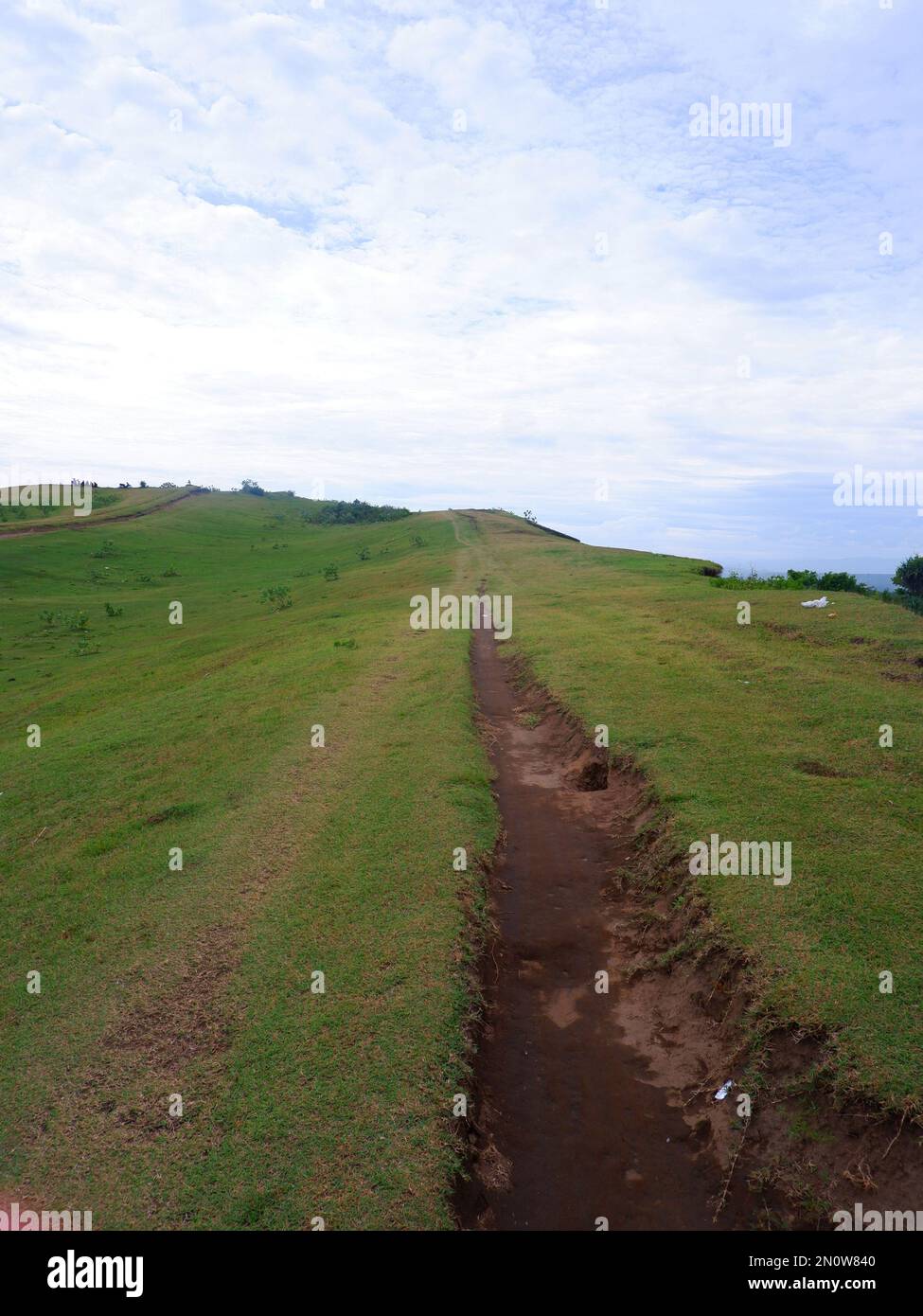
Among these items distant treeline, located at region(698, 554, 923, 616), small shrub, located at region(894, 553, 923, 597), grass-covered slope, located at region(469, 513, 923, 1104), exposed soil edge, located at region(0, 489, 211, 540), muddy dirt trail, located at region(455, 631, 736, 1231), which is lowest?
muddy dirt trail, located at region(455, 631, 736, 1231)

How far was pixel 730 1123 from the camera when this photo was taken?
23.7ft

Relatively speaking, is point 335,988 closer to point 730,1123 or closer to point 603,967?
point 603,967

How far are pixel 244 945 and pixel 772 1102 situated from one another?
6.49 metres

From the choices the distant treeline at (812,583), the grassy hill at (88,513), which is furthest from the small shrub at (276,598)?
the grassy hill at (88,513)

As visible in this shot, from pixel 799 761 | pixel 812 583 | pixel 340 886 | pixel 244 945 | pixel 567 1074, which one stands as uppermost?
pixel 812 583

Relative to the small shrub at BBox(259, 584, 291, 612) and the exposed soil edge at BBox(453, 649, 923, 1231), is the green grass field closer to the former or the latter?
the exposed soil edge at BBox(453, 649, 923, 1231)

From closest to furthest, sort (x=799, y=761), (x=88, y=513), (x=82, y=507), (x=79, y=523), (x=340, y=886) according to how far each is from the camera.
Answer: (x=340, y=886), (x=799, y=761), (x=79, y=523), (x=88, y=513), (x=82, y=507)

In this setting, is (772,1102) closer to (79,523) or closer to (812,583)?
(812,583)

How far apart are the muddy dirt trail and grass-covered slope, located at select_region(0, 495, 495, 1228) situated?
0.64 metres

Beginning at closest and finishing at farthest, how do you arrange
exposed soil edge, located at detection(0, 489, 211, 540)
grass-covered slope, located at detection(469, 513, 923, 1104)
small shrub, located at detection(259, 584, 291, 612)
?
grass-covered slope, located at detection(469, 513, 923, 1104)
small shrub, located at detection(259, 584, 291, 612)
exposed soil edge, located at detection(0, 489, 211, 540)

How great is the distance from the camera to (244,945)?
9.52m

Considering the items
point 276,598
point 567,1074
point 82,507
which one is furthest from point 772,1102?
point 82,507

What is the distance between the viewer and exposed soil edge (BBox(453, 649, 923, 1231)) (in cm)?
632

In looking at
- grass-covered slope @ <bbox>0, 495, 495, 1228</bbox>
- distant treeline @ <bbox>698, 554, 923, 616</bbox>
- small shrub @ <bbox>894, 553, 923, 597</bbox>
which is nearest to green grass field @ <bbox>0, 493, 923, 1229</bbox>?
grass-covered slope @ <bbox>0, 495, 495, 1228</bbox>
